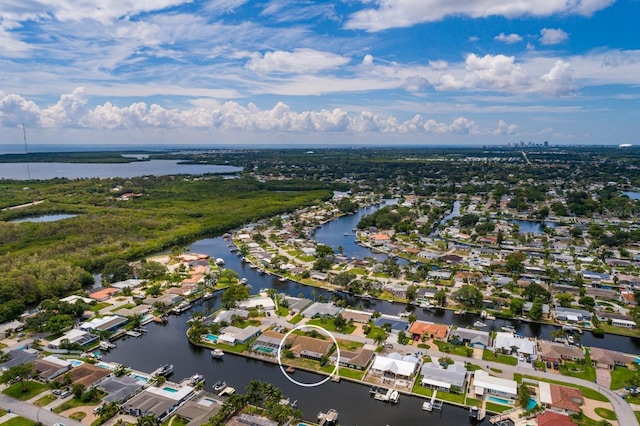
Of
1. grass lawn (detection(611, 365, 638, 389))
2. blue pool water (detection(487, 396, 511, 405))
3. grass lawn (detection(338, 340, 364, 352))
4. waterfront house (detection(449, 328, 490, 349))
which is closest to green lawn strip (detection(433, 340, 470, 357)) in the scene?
waterfront house (detection(449, 328, 490, 349))

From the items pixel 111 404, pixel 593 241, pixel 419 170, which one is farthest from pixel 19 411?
pixel 419 170

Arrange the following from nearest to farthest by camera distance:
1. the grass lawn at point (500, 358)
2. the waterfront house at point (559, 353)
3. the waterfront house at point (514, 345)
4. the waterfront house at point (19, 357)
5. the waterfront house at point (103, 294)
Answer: the waterfront house at point (19, 357)
the waterfront house at point (559, 353)
the grass lawn at point (500, 358)
the waterfront house at point (514, 345)
the waterfront house at point (103, 294)

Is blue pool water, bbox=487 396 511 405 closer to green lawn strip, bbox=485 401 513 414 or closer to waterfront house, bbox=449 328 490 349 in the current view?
green lawn strip, bbox=485 401 513 414

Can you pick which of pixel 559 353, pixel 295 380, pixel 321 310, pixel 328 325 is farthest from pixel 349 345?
pixel 559 353

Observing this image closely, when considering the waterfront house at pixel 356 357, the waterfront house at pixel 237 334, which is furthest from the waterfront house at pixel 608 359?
the waterfront house at pixel 237 334

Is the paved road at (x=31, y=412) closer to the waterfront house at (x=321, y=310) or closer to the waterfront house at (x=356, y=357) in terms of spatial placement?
the waterfront house at (x=356, y=357)

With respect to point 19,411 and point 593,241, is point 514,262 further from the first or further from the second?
point 19,411
